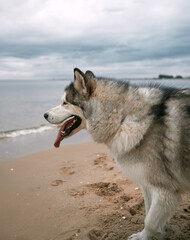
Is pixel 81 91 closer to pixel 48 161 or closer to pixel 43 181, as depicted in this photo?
pixel 43 181

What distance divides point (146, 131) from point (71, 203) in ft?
8.18

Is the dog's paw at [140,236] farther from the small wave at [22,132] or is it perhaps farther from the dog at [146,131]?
the small wave at [22,132]

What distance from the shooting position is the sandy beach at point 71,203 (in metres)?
→ 3.82

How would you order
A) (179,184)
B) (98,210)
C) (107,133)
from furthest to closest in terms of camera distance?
(98,210), (107,133), (179,184)

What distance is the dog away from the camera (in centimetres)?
295

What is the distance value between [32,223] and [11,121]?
11.4 metres

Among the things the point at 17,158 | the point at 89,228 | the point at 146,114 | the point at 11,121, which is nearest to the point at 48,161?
the point at 17,158

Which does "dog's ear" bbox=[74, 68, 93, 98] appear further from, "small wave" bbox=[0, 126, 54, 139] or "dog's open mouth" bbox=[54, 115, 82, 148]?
"small wave" bbox=[0, 126, 54, 139]

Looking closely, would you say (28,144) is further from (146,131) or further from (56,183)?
(146,131)

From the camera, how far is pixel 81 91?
3535mm

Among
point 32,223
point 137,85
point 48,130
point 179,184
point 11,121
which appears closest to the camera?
point 179,184

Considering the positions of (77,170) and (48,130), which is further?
(48,130)

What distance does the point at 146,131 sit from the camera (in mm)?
3074

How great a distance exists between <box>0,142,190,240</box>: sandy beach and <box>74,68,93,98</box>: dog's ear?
7.17 ft
